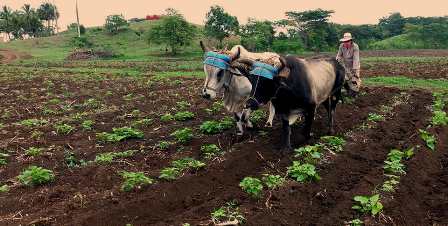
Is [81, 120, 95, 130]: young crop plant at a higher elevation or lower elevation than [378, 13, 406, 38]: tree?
lower

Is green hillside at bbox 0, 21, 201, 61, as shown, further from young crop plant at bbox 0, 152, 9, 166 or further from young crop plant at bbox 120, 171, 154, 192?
young crop plant at bbox 120, 171, 154, 192

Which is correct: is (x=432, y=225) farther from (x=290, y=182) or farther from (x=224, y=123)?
(x=224, y=123)

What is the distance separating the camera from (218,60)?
10141mm

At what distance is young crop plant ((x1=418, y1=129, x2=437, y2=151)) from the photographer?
9.81m

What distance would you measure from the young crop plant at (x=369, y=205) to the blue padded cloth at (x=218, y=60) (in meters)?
4.30

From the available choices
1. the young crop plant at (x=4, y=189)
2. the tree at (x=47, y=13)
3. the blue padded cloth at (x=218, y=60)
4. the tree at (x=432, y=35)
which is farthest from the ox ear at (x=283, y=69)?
the tree at (x=47, y=13)

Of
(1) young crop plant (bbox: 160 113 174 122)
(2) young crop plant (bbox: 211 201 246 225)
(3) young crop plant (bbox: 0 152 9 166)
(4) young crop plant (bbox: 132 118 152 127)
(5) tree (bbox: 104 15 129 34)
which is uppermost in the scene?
(5) tree (bbox: 104 15 129 34)

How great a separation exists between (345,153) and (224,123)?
3518mm

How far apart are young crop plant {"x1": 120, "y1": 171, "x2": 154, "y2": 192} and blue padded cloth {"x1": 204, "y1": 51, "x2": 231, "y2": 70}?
3.05 metres

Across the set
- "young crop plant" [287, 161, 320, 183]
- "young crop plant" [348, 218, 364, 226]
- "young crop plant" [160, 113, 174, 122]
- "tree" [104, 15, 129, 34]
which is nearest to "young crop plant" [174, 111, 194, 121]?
"young crop plant" [160, 113, 174, 122]

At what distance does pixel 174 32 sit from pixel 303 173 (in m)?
48.9

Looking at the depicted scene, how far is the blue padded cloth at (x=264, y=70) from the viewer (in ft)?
30.1

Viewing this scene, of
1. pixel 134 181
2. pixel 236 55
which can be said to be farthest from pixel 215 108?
pixel 134 181

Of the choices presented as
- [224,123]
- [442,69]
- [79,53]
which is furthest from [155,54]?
[224,123]
